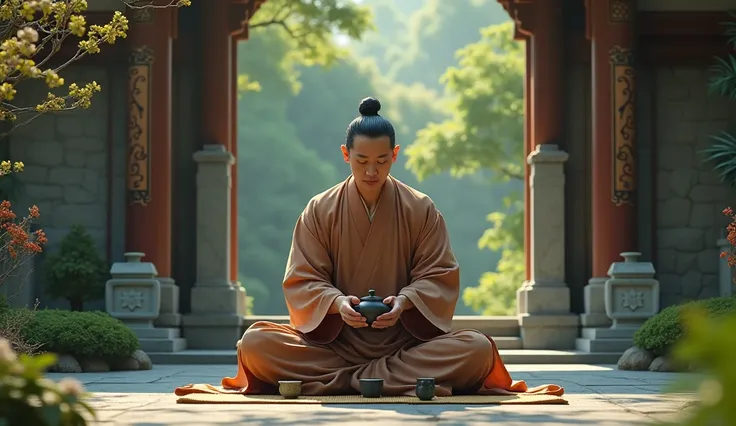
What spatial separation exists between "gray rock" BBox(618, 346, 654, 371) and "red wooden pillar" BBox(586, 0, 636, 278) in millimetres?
2176

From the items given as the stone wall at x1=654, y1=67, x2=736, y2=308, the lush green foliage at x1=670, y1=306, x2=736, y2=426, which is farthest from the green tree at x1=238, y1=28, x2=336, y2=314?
the lush green foliage at x1=670, y1=306, x2=736, y2=426

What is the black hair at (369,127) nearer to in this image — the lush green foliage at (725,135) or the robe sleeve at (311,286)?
the robe sleeve at (311,286)

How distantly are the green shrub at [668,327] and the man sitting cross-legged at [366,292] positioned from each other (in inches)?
139

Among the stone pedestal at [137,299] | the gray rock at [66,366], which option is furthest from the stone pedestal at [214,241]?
the gray rock at [66,366]

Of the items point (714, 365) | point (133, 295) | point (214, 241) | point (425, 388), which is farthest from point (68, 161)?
point (714, 365)

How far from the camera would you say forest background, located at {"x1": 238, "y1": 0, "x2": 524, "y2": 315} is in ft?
75.0

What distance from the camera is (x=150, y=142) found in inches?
487

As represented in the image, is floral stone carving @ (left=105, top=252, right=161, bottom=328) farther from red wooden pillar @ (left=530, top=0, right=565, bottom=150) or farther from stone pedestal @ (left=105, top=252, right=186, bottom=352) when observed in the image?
red wooden pillar @ (left=530, top=0, right=565, bottom=150)

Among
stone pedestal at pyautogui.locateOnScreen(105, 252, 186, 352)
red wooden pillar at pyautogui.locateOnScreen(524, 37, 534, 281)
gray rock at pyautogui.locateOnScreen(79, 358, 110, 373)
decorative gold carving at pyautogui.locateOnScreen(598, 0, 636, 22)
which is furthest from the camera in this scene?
red wooden pillar at pyautogui.locateOnScreen(524, 37, 534, 281)

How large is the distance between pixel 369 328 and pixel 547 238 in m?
6.56

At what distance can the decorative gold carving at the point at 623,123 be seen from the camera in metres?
12.4

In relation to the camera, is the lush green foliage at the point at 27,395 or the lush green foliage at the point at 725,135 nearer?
the lush green foliage at the point at 27,395

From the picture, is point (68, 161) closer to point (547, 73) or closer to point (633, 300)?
point (547, 73)

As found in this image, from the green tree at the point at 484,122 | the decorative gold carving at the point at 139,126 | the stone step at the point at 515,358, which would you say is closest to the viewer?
the stone step at the point at 515,358
